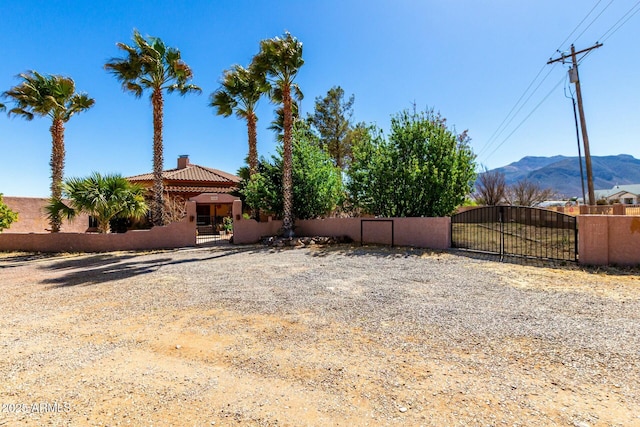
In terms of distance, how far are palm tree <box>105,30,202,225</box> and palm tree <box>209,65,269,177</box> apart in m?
2.34

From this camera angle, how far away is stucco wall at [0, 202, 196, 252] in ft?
48.7

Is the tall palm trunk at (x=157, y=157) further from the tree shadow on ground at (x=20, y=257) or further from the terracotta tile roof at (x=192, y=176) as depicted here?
the terracotta tile roof at (x=192, y=176)

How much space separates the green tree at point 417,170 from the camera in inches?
559

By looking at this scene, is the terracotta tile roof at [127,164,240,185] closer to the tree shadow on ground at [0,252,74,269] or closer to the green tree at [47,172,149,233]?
the green tree at [47,172,149,233]

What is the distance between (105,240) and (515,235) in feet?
58.2

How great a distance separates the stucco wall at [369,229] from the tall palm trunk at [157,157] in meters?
3.78

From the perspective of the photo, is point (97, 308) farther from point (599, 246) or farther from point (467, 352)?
point (599, 246)

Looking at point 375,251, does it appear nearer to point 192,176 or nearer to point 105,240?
point 105,240

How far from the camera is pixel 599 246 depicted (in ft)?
29.1

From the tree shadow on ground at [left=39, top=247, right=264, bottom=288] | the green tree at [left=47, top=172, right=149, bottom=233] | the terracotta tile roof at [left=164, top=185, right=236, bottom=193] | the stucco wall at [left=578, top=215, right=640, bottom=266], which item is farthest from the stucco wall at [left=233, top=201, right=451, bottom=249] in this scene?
the terracotta tile roof at [left=164, top=185, right=236, bottom=193]

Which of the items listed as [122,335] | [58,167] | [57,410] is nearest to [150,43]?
[58,167]

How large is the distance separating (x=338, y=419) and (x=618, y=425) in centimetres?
225

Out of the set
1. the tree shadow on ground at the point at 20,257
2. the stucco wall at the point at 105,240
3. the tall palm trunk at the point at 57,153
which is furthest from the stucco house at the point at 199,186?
the tree shadow on ground at the point at 20,257

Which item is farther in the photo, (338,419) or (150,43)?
(150,43)
